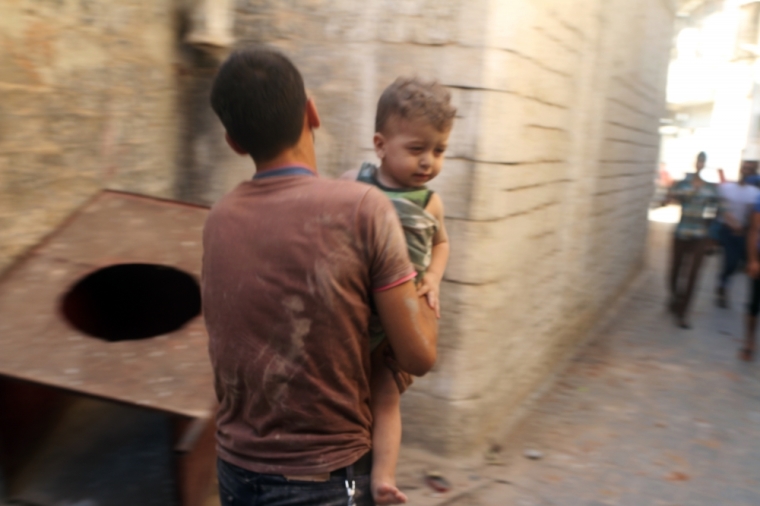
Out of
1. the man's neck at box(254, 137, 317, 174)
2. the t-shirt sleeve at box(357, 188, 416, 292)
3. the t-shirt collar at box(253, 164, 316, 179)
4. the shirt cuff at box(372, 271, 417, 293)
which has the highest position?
the man's neck at box(254, 137, 317, 174)

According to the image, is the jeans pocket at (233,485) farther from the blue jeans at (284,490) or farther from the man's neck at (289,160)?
the man's neck at (289,160)

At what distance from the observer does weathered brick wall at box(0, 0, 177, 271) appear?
290 centimetres

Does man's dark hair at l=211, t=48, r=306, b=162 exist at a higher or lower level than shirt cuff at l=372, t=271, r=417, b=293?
higher

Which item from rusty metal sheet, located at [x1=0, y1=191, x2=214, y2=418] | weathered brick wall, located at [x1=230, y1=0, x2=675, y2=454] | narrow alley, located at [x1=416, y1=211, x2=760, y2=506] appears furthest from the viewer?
narrow alley, located at [x1=416, y1=211, x2=760, y2=506]

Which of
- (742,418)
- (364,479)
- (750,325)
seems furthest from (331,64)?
(750,325)

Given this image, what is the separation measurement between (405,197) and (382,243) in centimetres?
50

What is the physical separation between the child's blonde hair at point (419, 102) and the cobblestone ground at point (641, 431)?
226 cm

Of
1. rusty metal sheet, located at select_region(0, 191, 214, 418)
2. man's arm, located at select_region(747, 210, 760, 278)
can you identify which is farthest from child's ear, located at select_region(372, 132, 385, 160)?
man's arm, located at select_region(747, 210, 760, 278)

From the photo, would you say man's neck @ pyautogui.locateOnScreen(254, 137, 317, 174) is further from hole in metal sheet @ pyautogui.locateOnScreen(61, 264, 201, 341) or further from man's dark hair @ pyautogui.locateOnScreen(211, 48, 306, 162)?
hole in metal sheet @ pyautogui.locateOnScreen(61, 264, 201, 341)

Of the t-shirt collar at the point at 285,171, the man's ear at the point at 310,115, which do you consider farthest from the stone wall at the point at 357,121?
the t-shirt collar at the point at 285,171

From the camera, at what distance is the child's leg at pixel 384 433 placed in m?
1.53

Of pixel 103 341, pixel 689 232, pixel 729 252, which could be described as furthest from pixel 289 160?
pixel 729 252

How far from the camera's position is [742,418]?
4992 millimetres

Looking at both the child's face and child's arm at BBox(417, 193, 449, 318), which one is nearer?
child's arm at BBox(417, 193, 449, 318)
